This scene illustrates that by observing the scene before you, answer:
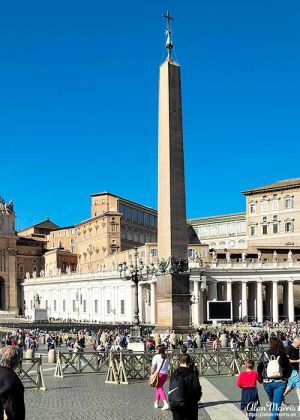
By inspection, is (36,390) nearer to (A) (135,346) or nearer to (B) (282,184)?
(A) (135,346)

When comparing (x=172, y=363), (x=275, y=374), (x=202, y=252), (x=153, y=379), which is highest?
(x=202, y=252)

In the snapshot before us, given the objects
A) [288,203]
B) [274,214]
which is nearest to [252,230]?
[274,214]

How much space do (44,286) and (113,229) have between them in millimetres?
11085

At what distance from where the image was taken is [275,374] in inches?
363

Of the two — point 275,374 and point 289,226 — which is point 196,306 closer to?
point 289,226

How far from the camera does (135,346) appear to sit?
21.3m

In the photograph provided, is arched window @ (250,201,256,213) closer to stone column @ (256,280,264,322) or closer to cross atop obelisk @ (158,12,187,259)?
stone column @ (256,280,264,322)

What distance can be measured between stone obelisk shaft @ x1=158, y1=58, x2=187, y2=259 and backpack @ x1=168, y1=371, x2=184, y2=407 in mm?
17182

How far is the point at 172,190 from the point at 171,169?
76 centimetres

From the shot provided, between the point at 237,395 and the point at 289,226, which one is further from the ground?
the point at 289,226

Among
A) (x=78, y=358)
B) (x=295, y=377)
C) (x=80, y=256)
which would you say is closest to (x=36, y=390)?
(x=78, y=358)

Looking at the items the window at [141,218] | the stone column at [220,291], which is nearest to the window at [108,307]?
the stone column at [220,291]

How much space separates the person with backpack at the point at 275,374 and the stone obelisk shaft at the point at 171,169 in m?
15.3

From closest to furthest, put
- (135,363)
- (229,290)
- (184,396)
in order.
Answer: (184,396) < (135,363) < (229,290)
